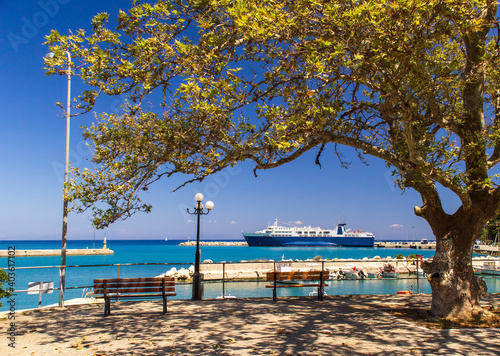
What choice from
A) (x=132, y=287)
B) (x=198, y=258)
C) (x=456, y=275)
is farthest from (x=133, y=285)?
(x=456, y=275)

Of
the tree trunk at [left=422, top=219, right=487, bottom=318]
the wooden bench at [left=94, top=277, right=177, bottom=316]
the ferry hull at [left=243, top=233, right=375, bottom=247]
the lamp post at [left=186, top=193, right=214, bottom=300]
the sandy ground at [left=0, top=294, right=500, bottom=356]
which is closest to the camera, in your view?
the sandy ground at [left=0, top=294, right=500, bottom=356]

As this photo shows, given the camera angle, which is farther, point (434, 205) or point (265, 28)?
point (434, 205)

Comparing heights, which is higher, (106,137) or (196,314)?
(106,137)

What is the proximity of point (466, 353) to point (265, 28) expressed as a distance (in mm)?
6274

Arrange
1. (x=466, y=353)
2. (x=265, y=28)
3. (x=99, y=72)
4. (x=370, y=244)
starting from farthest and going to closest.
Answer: (x=370, y=244)
(x=99, y=72)
(x=265, y=28)
(x=466, y=353)

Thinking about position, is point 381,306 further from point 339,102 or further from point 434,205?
point 339,102

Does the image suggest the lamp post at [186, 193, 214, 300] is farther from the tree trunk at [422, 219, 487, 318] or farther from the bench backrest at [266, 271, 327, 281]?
the tree trunk at [422, 219, 487, 318]

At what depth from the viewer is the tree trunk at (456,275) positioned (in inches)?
342

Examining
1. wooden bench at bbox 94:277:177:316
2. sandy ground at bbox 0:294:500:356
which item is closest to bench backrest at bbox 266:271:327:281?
sandy ground at bbox 0:294:500:356

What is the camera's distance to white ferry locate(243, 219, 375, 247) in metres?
140

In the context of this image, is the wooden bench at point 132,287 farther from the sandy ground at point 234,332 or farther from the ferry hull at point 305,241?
the ferry hull at point 305,241

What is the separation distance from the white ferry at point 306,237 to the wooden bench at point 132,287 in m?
131

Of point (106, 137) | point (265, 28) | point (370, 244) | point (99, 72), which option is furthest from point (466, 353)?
point (370, 244)

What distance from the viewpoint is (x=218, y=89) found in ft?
22.8
